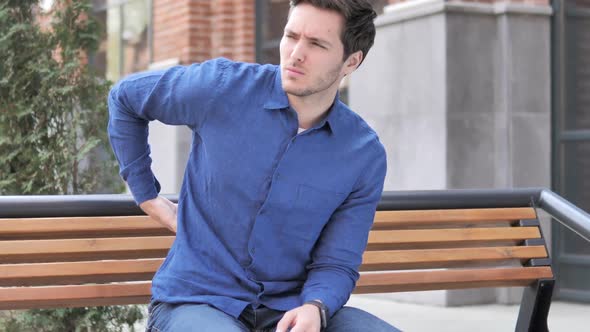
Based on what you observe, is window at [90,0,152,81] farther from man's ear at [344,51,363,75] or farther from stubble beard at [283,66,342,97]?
stubble beard at [283,66,342,97]

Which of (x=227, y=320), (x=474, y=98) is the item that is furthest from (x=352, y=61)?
(x=474, y=98)

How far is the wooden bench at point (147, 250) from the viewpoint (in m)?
3.76

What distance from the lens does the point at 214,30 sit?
10.9 metres

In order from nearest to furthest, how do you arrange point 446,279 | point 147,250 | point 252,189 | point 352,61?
1. point 252,189
2. point 352,61
3. point 147,250
4. point 446,279

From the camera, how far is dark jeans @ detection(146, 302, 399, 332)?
307cm

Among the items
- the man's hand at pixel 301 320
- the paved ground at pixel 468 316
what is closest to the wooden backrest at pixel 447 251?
the man's hand at pixel 301 320

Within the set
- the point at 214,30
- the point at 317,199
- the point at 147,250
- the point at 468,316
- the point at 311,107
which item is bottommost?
the point at 468,316

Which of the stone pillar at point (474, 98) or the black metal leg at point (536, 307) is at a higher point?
the stone pillar at point (474, 98)

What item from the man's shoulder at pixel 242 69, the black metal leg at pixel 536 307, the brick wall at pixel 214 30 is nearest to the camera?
the man's shoulder at pixel 242 69

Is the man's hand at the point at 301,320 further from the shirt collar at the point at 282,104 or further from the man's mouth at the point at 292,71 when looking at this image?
the man's mouth at the point at 292,71

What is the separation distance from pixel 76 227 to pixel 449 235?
153cm

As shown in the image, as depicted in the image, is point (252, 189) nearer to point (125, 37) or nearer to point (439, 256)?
point (439, 256)

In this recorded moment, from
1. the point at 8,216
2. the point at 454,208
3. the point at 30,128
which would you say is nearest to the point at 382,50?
the point at 30,128

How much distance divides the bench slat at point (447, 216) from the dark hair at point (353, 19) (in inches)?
43.9
